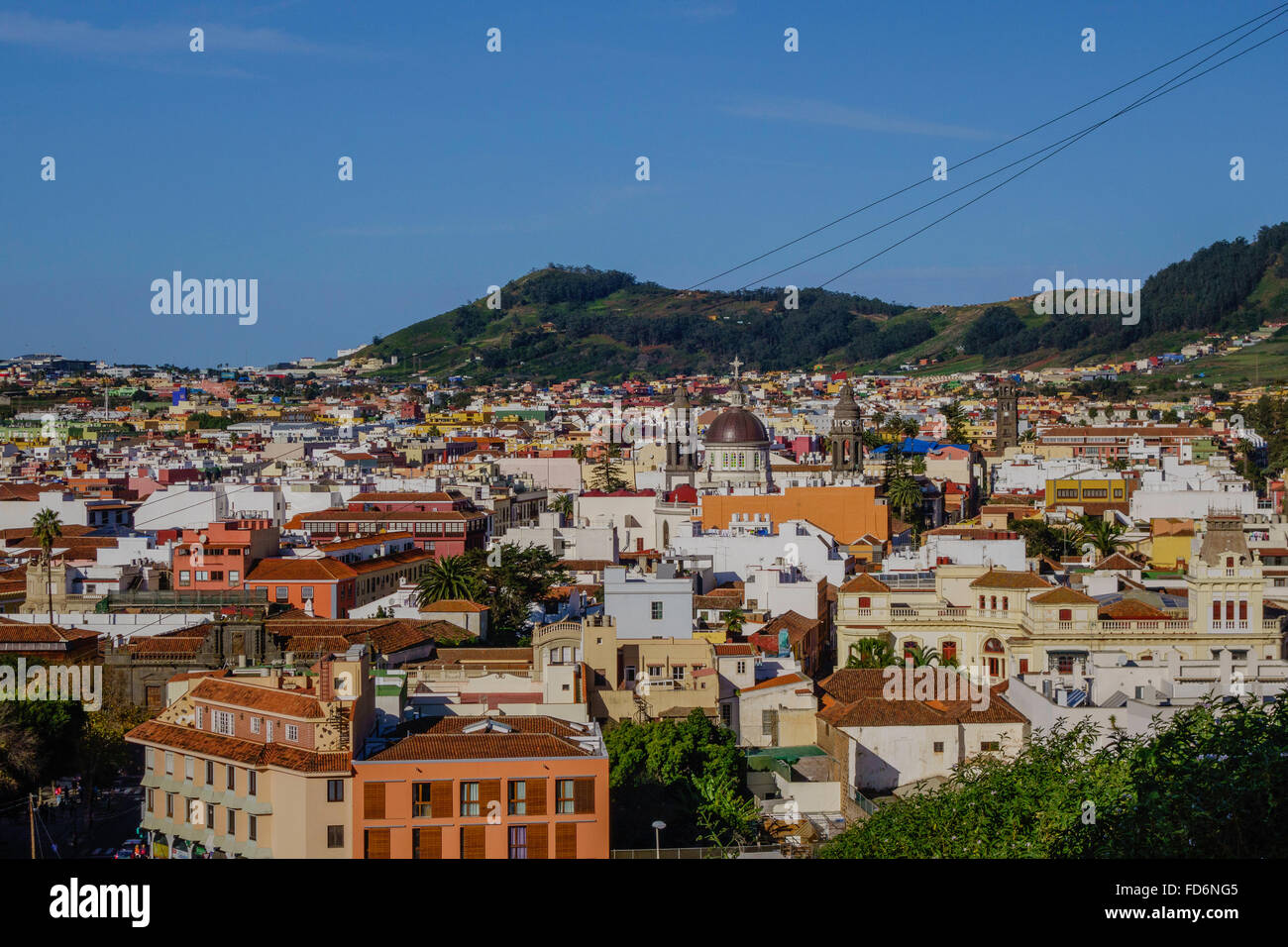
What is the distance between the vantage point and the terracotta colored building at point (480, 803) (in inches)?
531

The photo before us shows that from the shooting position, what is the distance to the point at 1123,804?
1087 cm

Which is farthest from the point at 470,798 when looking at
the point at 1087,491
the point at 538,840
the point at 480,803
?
the point at 1087,491

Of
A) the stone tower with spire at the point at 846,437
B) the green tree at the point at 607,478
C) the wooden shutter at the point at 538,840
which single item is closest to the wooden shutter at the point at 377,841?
the wooden shutter at the point at 538,840

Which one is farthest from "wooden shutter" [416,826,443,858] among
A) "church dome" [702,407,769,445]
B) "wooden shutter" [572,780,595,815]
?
"church dome" [702,407,769,445]

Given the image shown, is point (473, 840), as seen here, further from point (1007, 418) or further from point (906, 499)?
point (1007, 418)

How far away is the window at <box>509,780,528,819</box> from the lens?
44.7 ft

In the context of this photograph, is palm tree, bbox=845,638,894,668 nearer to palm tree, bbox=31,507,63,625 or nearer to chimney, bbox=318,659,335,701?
chimney, bbox=318,659,335,701

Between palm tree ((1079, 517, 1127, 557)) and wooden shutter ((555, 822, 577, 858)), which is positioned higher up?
palm tree ((1079, 517, 1127, 557))

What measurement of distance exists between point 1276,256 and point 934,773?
116 meters

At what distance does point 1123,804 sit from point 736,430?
33108 mm

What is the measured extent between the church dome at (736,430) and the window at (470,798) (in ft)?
99.4

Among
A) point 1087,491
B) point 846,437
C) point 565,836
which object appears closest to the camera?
point 565,836

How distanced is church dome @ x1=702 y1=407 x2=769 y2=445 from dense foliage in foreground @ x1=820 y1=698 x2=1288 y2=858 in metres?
28.9
